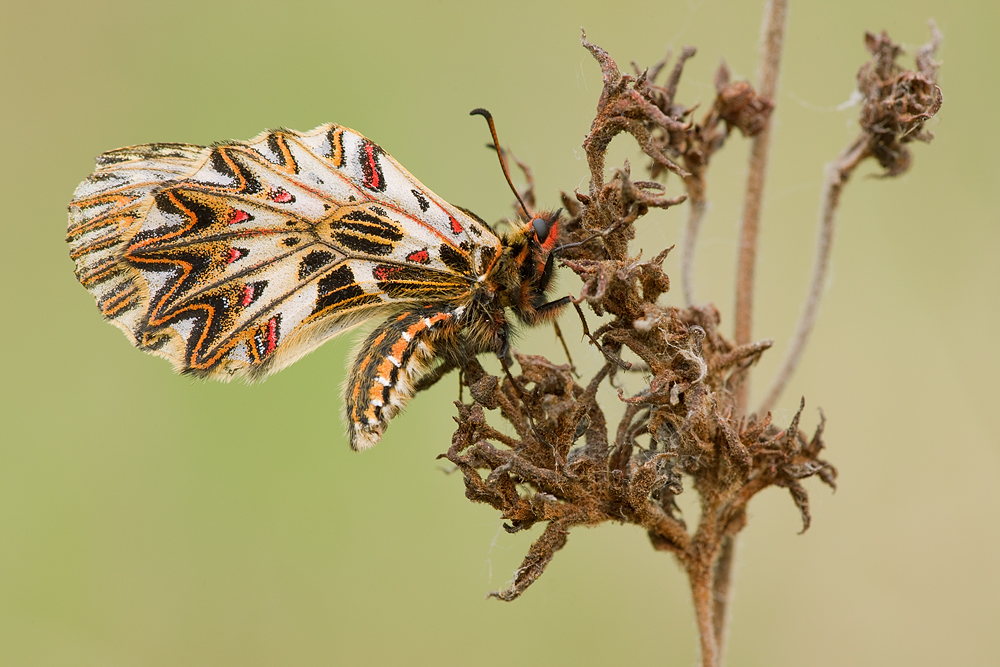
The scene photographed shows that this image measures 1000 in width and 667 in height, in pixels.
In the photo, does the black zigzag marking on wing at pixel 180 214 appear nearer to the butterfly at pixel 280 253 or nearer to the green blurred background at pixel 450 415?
the butterfly at pixel 280 253

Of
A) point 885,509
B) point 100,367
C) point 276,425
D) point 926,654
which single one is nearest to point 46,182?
point 100,367

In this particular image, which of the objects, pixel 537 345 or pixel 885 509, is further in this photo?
pixel 537 345

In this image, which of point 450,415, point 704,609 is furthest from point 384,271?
point 450,415

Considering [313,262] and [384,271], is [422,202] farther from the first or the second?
[313,262]

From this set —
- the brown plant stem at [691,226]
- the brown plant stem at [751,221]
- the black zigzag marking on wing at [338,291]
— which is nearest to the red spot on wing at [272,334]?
the black zigzag marking on wing at [338,291]

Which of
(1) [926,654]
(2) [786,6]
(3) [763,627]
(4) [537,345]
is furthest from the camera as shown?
(4) [537,345]

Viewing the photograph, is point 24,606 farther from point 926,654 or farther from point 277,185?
point 926,654
